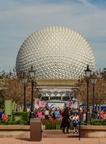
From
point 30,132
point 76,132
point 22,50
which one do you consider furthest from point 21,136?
point 22,50

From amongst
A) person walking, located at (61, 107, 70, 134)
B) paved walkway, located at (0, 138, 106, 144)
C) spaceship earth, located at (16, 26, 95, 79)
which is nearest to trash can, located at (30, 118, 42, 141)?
paved walkway, located at (0, 138, 106, 144)

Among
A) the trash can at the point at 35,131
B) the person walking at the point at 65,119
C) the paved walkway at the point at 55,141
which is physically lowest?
the paved walkway at the point at 55,141

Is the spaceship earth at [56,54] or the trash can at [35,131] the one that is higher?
the spaceship earth at [56,54]

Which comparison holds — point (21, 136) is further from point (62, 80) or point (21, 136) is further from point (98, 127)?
point (62, 80)

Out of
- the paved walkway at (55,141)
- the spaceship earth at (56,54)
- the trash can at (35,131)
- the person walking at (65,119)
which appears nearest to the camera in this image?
the paved walkway at (55,141)

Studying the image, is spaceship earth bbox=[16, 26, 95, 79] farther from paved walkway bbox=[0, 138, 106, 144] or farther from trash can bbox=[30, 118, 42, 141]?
trash can bbox=[30, 118, 42, 141]

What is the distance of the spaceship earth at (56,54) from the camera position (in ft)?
430

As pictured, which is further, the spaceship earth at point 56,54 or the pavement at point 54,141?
the spaceship earth at point 56,54

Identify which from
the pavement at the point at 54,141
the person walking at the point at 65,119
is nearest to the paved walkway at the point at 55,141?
the pavement at the point at 54,141

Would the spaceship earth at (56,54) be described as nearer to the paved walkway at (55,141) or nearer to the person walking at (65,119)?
the person walking at (65,119)

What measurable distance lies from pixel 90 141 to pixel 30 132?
8.89 feet

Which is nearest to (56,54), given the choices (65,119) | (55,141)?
(65,119)

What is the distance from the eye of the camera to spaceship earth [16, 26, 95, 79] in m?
131

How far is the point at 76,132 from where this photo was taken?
106 feet
